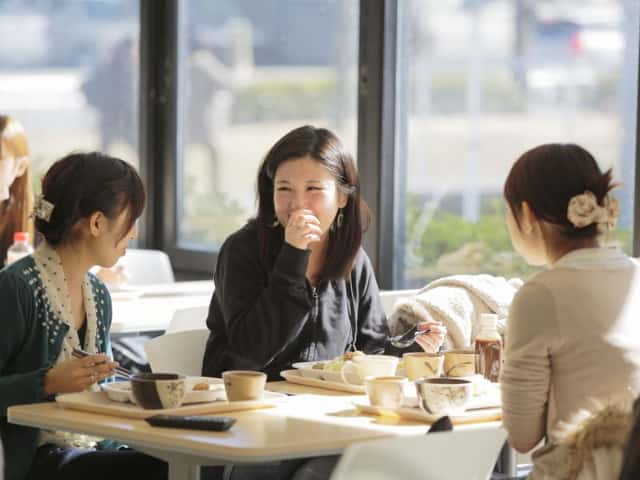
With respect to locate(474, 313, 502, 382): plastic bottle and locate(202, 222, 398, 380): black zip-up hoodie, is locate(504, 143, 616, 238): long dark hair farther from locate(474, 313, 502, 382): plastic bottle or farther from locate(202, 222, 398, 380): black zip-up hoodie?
locate(202, 222, 398, 380): black zip-up hoodie

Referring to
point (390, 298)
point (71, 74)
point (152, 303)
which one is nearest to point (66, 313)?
point (390, 298)

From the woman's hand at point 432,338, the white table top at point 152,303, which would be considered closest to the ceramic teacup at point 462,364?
the woman's hand at point 432,338

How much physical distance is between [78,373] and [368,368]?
598 mm

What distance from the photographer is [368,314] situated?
10.4ft

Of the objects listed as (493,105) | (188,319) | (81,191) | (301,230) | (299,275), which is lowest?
(188,319)

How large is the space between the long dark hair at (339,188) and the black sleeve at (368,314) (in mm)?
65

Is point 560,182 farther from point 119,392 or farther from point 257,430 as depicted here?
point 119,392

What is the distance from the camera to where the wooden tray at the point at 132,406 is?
2.29 m

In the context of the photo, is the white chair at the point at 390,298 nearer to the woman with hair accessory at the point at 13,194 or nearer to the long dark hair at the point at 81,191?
the long dark hair at the point at 81,191

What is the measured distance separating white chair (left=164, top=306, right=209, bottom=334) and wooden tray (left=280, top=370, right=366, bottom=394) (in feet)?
2.10

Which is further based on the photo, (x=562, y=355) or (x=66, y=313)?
(x=66, y=313)

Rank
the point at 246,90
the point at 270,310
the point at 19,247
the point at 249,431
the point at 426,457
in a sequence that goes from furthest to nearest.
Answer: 1. the point at 246,90
2. the point at 19,247
3. the point at 270,310
4. the point at 249,431
5. the point at 426,457

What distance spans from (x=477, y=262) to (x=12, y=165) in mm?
1666

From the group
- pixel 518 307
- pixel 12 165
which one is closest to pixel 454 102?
pixel 12 165
